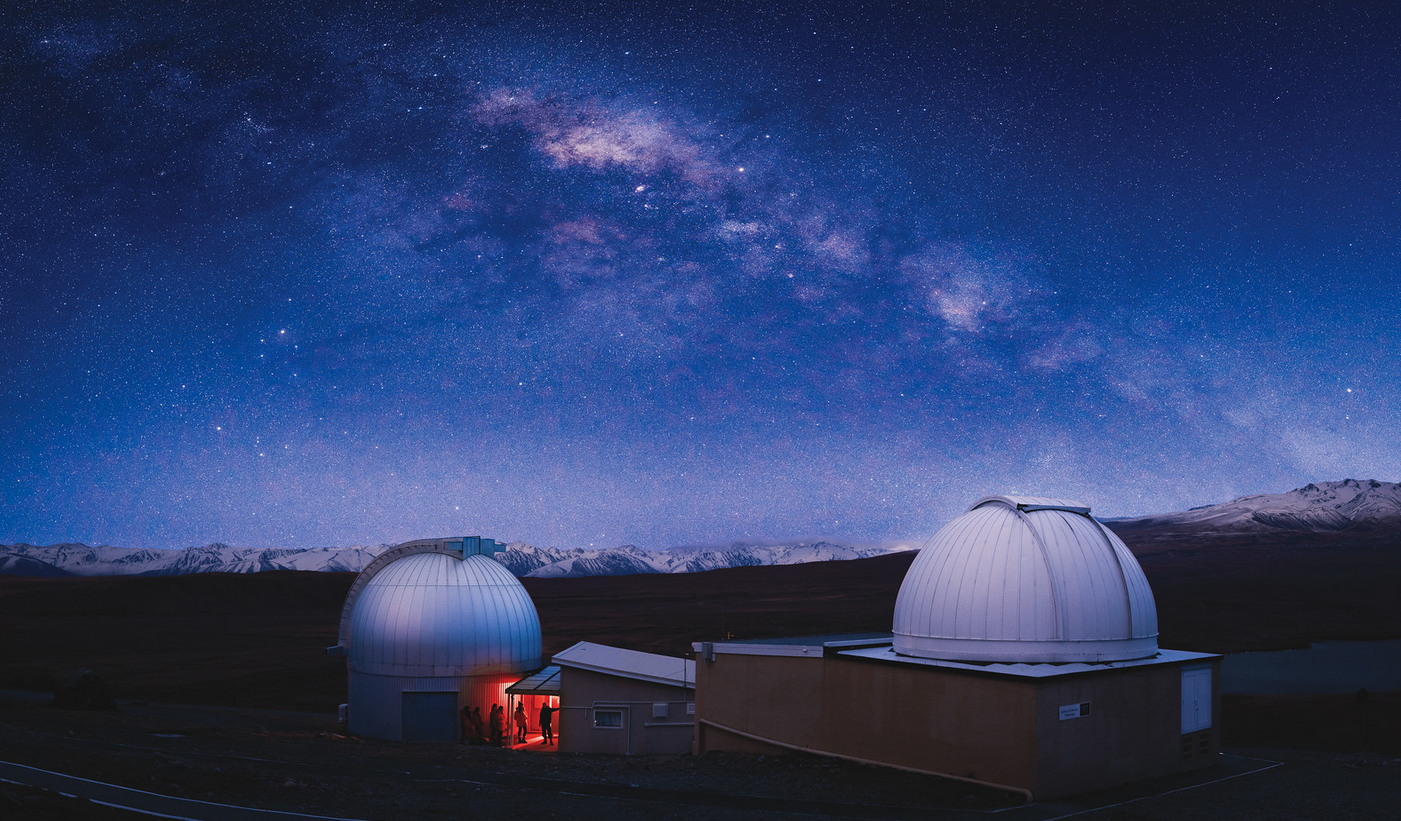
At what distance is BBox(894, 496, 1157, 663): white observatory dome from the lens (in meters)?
14.6

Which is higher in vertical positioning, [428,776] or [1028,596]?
[1028,596]

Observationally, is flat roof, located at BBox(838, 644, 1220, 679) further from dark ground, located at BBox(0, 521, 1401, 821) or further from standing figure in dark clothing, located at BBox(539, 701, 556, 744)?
standing figure in dark clothing, located at BBox(539, 701, 556, 744)

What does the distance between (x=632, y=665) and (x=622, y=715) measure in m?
1.15

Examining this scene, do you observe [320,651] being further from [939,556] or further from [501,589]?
[939,556]

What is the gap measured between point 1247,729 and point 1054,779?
12.4 meters

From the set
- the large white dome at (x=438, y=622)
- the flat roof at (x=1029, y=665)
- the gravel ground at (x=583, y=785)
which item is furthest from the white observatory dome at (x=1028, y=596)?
the large white dome at (x=438, y=622)

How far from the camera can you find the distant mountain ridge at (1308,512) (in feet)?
447

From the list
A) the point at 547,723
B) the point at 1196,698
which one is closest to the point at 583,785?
the point at 547,723

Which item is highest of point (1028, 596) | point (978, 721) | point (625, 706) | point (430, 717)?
point (1028, 596)

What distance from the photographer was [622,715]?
2077cm

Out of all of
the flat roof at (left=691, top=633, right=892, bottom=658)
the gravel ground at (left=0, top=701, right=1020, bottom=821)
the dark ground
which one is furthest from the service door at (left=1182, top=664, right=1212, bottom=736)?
the flat roof at (left=691, top=633, right=892, bottom=658)

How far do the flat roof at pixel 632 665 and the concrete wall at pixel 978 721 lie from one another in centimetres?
319

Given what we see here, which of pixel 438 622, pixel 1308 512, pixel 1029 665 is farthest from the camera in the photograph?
pixel 1308 512

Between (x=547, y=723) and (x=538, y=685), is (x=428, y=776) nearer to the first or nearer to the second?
(x=538, y=685)
